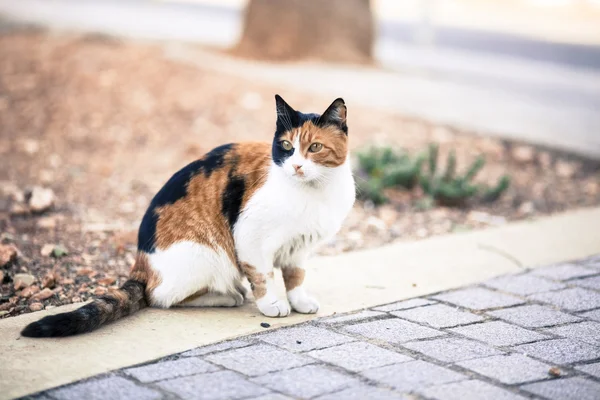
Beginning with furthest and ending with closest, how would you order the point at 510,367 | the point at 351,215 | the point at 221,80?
the point at 221,80, the point at 351,215, the point at 510,367

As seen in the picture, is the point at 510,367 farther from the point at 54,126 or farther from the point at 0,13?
the point at 0,13

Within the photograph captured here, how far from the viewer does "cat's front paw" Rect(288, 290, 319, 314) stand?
3.77 m

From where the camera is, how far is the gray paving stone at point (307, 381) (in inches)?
114

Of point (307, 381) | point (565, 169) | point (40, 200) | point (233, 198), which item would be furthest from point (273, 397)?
point (565, 169)

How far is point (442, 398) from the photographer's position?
2.86 meters

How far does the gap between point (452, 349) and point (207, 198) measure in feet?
4.42

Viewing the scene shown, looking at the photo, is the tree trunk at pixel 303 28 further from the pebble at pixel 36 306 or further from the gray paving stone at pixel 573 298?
the pebble at pixel 36 306

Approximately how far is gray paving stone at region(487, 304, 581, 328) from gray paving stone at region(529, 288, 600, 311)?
12cm

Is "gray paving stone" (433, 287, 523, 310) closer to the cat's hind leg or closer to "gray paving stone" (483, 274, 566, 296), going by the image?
"gray paving stone" (483, 274, 566, 296)

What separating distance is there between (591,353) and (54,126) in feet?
18.3

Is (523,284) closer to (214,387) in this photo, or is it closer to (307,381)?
(307,381)

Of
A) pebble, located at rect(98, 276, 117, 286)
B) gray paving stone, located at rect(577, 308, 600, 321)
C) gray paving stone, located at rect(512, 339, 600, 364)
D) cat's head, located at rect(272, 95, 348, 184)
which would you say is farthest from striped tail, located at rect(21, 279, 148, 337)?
gray paving stone, located at rect(577, 308, 600, 321)

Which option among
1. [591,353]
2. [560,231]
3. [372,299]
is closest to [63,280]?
[372,299]

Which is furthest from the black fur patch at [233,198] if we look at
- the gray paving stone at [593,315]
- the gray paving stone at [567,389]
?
the gray paving stone at [593,315]
